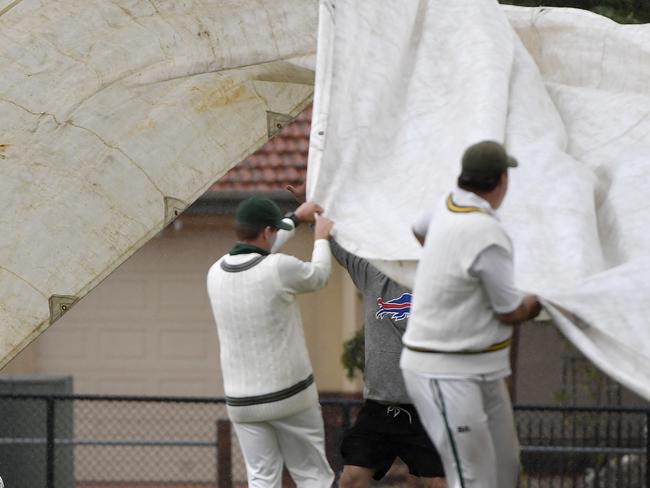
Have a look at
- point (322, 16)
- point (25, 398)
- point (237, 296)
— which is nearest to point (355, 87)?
point (322, 16)

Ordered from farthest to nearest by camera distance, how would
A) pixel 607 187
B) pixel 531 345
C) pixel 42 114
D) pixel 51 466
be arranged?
pixel 531 345 → pixel 51 466 → pixel 42 114 → pixel 607 187

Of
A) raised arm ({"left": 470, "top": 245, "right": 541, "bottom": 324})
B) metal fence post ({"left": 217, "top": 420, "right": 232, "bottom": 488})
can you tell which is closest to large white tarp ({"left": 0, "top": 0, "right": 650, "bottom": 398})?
raised arm ({"left": 470, "top": 245, "right": 541, "bottom": 324})

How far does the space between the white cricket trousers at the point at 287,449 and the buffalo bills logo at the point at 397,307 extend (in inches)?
23.0

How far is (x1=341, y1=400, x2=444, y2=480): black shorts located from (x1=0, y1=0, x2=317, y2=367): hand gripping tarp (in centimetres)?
160

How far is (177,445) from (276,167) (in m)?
5.74

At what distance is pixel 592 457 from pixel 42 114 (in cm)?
700

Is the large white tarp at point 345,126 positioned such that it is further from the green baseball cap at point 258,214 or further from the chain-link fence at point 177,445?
the chain-link fence at point 177,445

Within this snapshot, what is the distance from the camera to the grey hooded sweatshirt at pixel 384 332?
289 inches

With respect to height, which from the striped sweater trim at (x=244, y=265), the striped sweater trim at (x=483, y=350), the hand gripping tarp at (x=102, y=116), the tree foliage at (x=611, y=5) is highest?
the tree foliage at (x=611, y=5)

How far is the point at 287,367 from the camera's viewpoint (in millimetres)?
6934

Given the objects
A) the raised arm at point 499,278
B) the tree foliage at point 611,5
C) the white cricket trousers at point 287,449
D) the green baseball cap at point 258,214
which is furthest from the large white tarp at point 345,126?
the tree foliage at point 611,5

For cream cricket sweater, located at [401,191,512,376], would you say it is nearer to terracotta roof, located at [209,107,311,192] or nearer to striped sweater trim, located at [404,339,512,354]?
striped sweater trim, located at [404,339,512,354]

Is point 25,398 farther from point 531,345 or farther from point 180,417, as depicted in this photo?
point 531,345

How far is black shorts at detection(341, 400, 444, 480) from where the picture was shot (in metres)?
7.47
